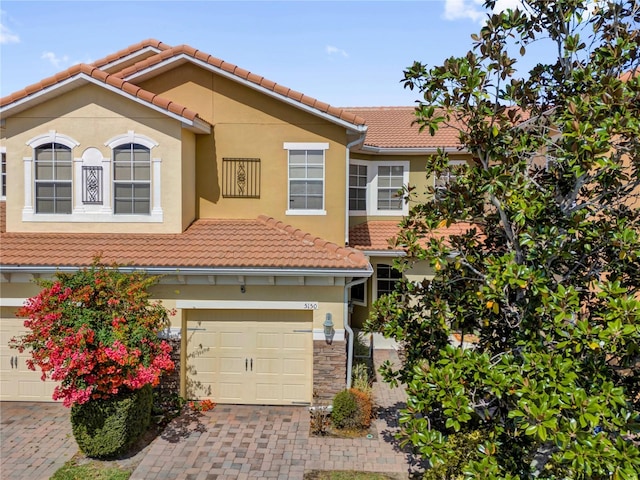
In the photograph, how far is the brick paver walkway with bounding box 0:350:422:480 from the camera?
337 inches

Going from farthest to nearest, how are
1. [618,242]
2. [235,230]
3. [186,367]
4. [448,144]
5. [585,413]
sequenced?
[448,144] < [235,230] < [186,367] < [618,242] < [585,413]

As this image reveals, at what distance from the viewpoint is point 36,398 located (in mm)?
11359

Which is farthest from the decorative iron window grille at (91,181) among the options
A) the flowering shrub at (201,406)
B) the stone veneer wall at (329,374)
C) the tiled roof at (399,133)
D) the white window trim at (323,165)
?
the tiled roof at (399,133)

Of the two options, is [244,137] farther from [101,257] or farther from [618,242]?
[618,242]

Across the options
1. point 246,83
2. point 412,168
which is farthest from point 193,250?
point 412,168

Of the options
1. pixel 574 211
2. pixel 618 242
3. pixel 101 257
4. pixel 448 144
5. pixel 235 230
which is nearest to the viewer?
pixel 618 242

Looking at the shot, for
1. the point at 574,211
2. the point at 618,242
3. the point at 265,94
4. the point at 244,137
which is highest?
the point at 265,94

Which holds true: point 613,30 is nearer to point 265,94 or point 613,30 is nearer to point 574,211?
point 574,211

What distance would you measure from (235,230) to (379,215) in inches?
276

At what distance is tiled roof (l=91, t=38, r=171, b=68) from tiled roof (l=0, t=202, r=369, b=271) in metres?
5.46

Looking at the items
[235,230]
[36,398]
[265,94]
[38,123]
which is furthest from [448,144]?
[36,398]

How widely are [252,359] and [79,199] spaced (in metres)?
6.01

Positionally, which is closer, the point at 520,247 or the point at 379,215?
the point at 520,247

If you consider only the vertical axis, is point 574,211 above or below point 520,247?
above
